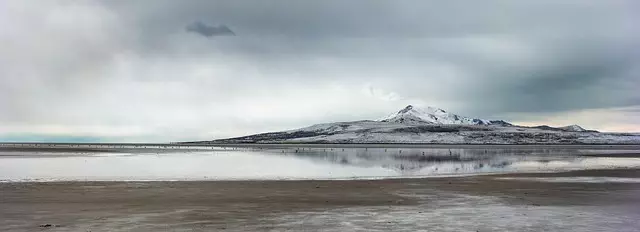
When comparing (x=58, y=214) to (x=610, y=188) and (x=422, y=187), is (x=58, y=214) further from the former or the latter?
(x=610, y=188)

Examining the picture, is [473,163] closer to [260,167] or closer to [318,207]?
[260,167]

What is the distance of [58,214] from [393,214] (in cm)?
1109

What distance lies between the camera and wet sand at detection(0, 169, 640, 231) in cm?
1620

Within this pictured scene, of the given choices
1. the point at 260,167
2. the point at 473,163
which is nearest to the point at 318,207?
the point at 260,167

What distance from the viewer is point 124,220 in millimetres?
17156

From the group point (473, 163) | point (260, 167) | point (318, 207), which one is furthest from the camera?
point (473, 163)

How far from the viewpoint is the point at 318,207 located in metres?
20.7

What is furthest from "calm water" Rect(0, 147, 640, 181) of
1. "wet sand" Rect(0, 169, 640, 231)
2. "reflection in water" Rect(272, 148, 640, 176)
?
"wet sand" Rect(0, 169, 640, 231)

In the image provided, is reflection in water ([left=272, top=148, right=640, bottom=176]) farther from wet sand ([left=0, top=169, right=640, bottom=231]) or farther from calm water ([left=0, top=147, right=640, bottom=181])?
wet sand ([left=0, top=169, right=640, bottom=231])

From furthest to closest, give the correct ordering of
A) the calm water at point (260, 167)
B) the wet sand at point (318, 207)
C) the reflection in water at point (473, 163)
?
1. the reflection in water at point (473, 163)
2. the calm water at point (260, 167)
3. the wet sand at point (318, 207)

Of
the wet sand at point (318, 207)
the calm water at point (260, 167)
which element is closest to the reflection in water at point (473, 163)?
the calm water at point (260, 167)

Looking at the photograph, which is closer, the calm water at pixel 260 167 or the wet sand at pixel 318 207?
the wet sand at pixel 318 207

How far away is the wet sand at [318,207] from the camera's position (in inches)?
638

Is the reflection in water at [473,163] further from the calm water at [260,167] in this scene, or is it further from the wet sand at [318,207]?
the wet sand at [318,207]
